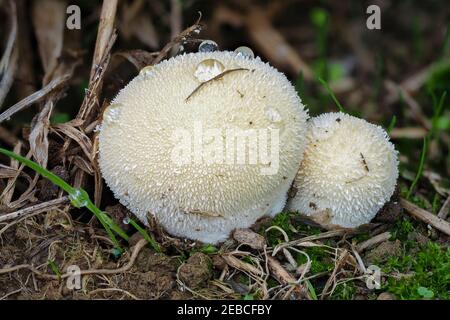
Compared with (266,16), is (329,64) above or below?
below

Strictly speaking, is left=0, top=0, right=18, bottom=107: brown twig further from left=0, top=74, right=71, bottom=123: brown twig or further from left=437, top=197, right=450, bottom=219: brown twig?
left=437, top=197, right=450, bottom=219: brown twig

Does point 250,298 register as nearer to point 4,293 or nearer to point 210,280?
point 210,280

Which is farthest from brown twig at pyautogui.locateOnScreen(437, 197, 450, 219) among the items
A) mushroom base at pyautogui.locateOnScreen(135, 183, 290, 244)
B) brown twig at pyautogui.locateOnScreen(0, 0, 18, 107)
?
brown twig at pyautogui.locateOnScreen(0, 0, 18, 107)

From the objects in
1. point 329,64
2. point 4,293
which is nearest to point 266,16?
point 329,64

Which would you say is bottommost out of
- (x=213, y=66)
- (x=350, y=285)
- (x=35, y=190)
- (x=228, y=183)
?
(x=350, y=285)

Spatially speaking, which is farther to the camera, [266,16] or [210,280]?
[266,16]

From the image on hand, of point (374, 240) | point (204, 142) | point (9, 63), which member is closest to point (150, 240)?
point (204, 142)

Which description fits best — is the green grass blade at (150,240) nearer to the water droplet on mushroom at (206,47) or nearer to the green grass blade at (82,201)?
the green grass blade at (82,201)
